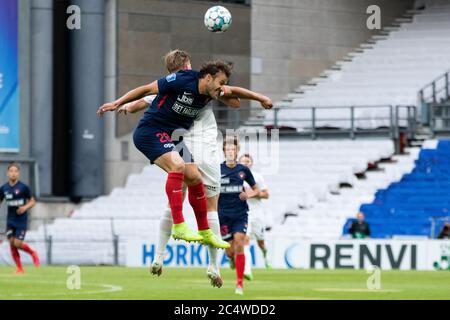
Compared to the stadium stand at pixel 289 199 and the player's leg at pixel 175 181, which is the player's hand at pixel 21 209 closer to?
the stadium stand at pixel 289 199

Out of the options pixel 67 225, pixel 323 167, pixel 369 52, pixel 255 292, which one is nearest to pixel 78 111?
pixel 67 225

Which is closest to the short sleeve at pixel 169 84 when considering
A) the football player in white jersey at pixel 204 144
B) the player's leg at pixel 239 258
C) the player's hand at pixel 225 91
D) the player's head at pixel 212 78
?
the player's head at pixel 212 78

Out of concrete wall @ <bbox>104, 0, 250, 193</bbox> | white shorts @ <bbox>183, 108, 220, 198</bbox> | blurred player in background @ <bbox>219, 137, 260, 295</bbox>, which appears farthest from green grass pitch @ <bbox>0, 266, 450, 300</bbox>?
concrete wall @ <bbox>104, 0, 250, 193</bbox>

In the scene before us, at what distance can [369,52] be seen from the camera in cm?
3966

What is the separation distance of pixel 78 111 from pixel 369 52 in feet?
30.1

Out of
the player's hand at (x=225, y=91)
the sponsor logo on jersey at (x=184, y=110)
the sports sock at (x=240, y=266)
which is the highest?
the player's hand at (x=225, y=91)

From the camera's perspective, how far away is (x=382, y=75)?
38188mm

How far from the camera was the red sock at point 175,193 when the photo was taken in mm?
14430

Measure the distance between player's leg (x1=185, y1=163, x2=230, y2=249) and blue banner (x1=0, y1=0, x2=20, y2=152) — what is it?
20316 millimetres

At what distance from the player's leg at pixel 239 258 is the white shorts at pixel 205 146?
2.44 meters

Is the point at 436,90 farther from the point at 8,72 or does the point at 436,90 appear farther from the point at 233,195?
the point at 233,195

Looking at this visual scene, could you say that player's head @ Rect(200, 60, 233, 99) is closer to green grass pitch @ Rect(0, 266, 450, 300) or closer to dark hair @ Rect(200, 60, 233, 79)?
dark hair @ Rect(200, 60, 233, 79)

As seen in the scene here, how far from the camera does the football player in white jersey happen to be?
14477 mm

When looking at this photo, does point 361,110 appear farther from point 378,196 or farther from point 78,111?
point 78,111
